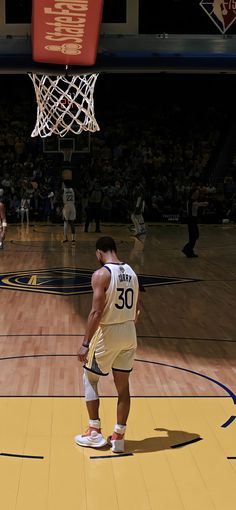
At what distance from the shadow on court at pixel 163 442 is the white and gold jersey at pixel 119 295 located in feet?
3.12

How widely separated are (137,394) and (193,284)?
6.23 metres

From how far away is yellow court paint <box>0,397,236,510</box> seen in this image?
15.0 feet

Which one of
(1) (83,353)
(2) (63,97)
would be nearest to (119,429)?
(1) (83,353)

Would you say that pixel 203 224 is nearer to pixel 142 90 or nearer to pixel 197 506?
pixel 142 90

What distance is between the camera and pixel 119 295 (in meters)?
5.21

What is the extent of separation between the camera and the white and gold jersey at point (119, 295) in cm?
518

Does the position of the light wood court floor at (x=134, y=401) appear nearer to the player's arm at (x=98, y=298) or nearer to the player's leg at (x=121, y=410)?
the player's leg at (x=121, y=410)

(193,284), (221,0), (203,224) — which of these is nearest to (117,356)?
(193,284)

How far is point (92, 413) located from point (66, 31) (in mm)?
8701

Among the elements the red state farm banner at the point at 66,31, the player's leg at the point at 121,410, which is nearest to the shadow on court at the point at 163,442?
the player's leg at the point at 121,410

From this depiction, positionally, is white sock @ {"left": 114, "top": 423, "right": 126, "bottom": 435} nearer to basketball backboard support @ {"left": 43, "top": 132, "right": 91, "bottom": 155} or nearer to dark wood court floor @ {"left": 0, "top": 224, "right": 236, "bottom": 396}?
dark wood court floor @ {"left": 0, "top": 224, "right": 236, "bottom": 396}

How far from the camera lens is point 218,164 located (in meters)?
28.7

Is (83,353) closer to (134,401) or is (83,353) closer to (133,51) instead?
(134,401)

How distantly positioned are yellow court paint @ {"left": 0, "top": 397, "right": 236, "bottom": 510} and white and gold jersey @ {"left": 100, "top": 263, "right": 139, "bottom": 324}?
3.18 ft
